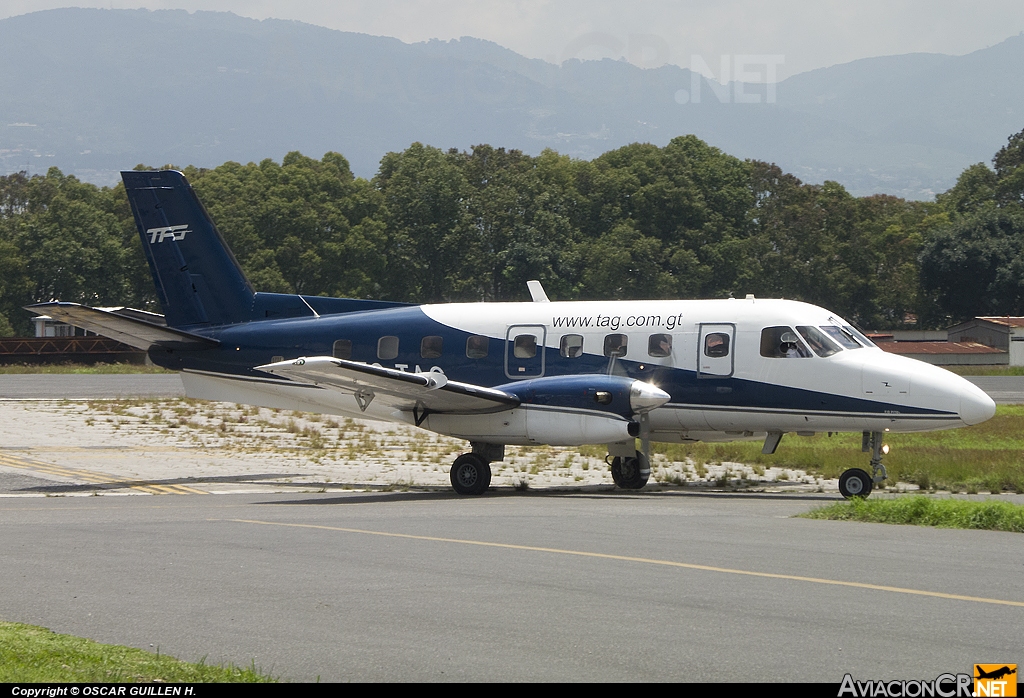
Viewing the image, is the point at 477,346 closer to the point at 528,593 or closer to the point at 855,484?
the point at 855,484

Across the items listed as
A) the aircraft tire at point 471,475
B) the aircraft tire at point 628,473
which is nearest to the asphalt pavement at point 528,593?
the aircraft tire at point 471,475

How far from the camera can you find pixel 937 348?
2940 inches

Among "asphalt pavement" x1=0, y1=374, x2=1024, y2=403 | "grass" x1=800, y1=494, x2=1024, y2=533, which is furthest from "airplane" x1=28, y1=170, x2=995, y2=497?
"asphalt pavement" x1=0, y1=374, x2=1024, y2=403

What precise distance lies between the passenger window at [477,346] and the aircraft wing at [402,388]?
0.68 m

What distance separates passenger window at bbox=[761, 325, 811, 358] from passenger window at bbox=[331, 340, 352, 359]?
758 cm

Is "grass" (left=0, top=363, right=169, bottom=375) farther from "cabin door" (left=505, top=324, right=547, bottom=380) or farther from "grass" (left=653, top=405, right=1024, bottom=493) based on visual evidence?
"cabin door" (left=505, top=324, right=547, bottom=380)

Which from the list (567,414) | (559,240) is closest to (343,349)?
(567,414)

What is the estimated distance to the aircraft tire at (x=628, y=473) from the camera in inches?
795

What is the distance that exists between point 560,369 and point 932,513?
7.36 m

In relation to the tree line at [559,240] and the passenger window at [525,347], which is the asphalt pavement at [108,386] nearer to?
the tree line at [559,240]

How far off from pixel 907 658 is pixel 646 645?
1.59 metres

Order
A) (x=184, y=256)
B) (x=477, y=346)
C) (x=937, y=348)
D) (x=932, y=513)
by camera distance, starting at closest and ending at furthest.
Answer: (x=932, y=513) < (x=477, y=346) < (x=184, y=256) < (x=937, y=348)

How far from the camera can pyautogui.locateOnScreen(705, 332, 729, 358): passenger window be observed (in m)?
19.4

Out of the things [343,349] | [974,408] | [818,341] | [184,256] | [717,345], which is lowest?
[974,408]
